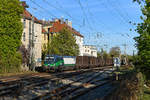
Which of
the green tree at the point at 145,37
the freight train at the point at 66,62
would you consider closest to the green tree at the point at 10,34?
the freight train at the point at 66,62

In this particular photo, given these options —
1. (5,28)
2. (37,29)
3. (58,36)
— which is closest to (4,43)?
(5,28)

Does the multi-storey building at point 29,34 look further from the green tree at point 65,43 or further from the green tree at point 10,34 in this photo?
the green tree at point 65,43

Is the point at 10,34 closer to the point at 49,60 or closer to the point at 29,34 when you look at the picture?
the point at 49,60

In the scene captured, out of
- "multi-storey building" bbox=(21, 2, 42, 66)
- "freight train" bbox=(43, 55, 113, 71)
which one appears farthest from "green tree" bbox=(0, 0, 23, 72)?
"multi-storey building" bbox=(21, 2, 42, 66)

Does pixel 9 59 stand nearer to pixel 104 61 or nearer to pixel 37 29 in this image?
pixel 37 29

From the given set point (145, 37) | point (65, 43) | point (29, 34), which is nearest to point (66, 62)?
point (29, 34)

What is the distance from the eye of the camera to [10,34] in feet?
114

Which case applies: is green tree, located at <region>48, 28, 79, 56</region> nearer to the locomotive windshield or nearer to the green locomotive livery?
the green locomotive livery

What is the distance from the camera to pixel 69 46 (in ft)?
204

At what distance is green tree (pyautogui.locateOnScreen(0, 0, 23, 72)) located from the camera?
33.4 metres

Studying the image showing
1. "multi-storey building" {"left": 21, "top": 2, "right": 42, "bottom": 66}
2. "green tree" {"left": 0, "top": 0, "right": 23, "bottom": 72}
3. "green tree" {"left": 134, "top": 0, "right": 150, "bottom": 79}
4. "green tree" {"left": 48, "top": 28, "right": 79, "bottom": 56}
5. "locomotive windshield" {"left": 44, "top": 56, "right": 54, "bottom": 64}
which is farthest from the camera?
"green tree" {"left": 48, "top": 28, "right": 79, "bottom": 56}

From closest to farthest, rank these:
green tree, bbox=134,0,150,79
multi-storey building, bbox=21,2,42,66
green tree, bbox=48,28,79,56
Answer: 1. green tree, bbox=134,0,150,79
2. multi-storey building, bbox=21,2,42,66
3. green tree, bbox=48,28,79,56

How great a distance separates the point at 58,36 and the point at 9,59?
29544 mm

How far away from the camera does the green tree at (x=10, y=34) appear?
110ft
